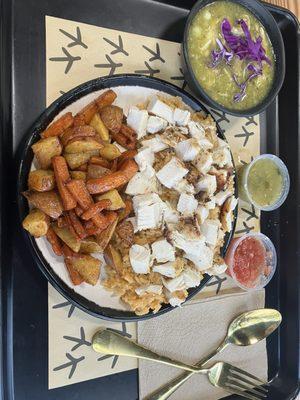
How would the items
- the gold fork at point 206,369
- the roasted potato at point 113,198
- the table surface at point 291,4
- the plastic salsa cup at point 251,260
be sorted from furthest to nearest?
the table surface at point 291,4 → the plastic salsa cup at point 251,260 → the gold fork at point 206,369 → the roasted potato at point 113,198

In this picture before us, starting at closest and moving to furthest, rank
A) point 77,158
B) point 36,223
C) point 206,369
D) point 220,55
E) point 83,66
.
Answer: point 36,223
point 77,158
point 83,66
point 220,55
point 206,369

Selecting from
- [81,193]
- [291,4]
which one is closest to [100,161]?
[81,193]

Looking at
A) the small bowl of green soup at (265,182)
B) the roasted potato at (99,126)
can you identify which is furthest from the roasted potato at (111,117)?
the small bowl of green soup at (265,182)

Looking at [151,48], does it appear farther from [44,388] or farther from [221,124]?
[44,388]

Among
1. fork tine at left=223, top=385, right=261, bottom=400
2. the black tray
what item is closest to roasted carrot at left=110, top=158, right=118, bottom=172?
the black tray

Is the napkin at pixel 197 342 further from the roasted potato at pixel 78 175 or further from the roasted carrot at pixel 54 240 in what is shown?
the roasted potato at pixel 78 175

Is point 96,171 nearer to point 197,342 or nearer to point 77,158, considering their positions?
point 77,158

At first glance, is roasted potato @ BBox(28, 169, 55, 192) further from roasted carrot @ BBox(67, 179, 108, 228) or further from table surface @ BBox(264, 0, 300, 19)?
table surface @ BBox(264, 0, 300, 19)
